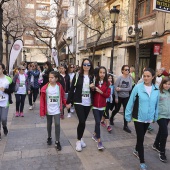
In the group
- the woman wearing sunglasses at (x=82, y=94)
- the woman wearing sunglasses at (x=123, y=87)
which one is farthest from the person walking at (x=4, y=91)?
the woman wearing sunglasses at (x=123, y=87)

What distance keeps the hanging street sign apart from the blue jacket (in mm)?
4860

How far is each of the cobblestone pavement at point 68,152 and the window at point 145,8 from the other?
10226mm

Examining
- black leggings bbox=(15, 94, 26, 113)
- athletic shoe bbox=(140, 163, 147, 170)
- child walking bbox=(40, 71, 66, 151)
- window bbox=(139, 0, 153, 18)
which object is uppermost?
window bbox=(139, 0, 153, 18)

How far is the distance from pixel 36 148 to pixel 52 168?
95 centimetres

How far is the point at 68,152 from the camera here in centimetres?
432

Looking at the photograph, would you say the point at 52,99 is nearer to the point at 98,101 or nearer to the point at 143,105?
the point at 98,101

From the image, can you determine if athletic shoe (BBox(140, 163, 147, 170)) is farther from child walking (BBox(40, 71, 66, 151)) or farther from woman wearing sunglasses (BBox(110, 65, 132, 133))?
woman wearing sunglasses (BBox(110, 65, 132, 133))

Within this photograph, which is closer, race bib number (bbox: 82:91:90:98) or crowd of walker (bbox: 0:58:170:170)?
crowd of walker (bbox: 0:58:170:170)

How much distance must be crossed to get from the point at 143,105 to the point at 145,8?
12.4m

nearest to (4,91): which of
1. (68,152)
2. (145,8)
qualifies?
(68,152)

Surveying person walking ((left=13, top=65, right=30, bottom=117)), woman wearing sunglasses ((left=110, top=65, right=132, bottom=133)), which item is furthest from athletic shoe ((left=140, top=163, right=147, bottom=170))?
person walking ((left=13, top=65, right=30, bottom=117))

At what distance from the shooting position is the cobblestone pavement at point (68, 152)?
3.79 meters

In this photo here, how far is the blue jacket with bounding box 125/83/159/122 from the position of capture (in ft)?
12.1

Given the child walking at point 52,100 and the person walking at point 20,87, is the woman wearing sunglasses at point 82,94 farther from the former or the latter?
the person walking at point 20,87
